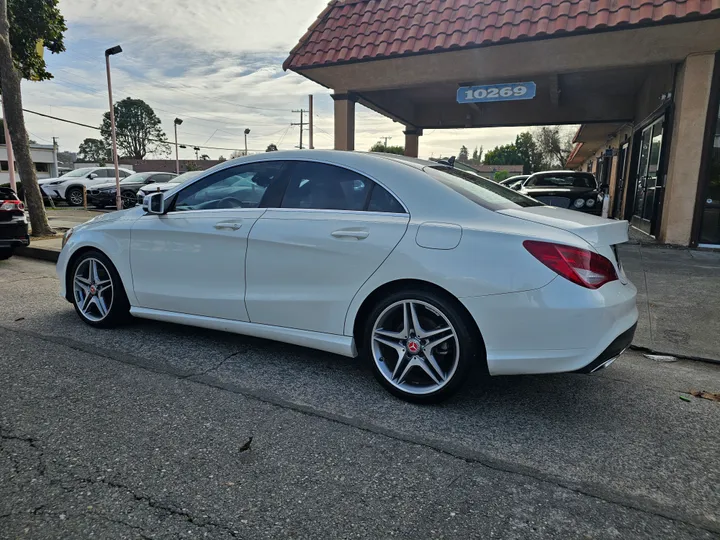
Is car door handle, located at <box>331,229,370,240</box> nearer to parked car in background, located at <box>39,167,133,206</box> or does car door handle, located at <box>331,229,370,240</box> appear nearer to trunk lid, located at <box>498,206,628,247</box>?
trunk lid, located at <box>498,206,628,247</box>

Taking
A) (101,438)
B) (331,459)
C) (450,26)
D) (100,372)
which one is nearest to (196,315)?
(100,372)

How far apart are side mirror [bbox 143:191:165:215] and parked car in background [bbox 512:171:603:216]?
391 inches

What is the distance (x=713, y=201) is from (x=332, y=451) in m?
8.57

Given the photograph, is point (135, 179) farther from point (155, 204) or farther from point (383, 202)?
point (383, 202)

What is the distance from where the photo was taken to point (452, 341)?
2.92 metres

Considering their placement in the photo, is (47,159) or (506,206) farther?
(47,159)

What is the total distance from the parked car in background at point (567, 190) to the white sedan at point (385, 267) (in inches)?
378

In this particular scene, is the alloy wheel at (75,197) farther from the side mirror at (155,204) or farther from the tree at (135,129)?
the tree at (135,129)

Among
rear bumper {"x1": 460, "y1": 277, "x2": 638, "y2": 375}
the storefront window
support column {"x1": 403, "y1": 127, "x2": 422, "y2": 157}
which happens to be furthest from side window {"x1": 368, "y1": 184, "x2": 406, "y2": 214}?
support column {"x1": 403, "y1": 127, "x2": 422, "y2": 157}

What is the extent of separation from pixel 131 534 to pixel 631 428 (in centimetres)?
256

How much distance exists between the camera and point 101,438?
2.57m

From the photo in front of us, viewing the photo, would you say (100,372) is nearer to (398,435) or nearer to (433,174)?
(398,435)

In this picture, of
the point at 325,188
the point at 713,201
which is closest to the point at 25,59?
the point at 325,188

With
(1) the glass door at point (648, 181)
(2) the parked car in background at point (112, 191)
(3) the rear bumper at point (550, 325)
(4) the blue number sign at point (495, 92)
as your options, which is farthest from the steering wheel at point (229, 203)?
(2) the parked car in background at point (112, 191)
